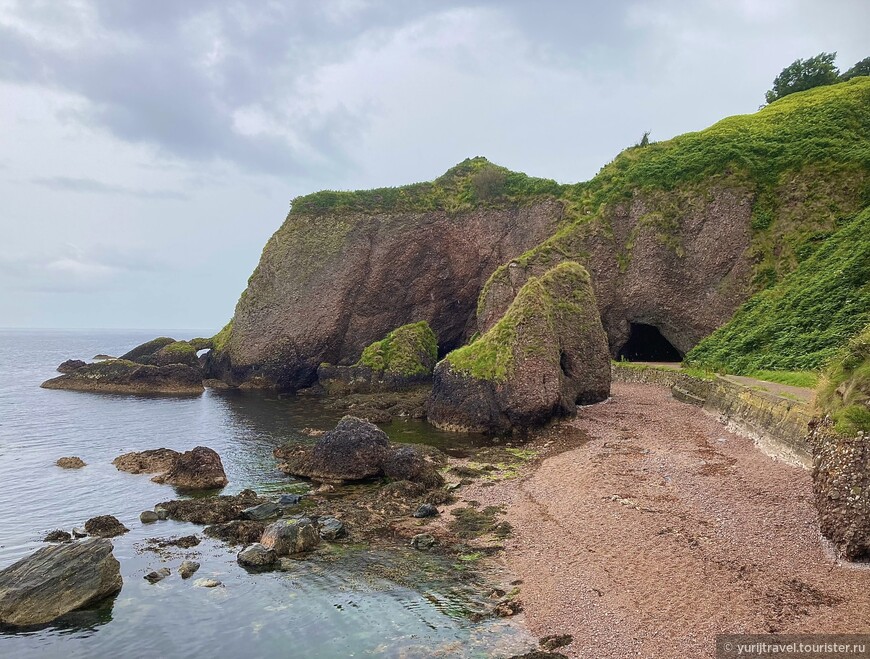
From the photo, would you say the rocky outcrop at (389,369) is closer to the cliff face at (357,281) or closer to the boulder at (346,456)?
the cliff face at (357,281)

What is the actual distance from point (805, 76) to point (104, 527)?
7521 centimetres

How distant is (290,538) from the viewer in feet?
53.3

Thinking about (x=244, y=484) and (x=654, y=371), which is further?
(x=654, y=371)

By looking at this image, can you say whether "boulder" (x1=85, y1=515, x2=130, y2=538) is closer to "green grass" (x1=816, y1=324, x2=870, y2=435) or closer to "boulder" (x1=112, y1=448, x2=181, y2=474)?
"boulder" (x1=112, y1=448, x2=181, y2=474)

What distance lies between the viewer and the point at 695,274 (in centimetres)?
4766

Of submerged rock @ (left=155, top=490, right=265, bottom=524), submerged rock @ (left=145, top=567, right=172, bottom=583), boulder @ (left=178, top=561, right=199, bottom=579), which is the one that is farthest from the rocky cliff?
submerged rock @ (left=145, top=567, right=172, bottom=583)

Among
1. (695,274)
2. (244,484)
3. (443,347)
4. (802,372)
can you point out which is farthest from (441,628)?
(443,347)

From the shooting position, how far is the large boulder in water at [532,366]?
1196 inches

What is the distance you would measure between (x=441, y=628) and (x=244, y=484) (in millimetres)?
14231

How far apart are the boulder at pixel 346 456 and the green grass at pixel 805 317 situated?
19817mm

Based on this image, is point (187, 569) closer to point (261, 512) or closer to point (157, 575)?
point (157, 575)

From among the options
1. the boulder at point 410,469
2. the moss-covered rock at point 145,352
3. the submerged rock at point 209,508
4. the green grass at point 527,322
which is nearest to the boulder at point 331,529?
the submerged rock at point 209,508

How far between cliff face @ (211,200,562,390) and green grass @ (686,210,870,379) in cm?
2369

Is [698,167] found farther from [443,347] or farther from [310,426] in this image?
[310,426]
